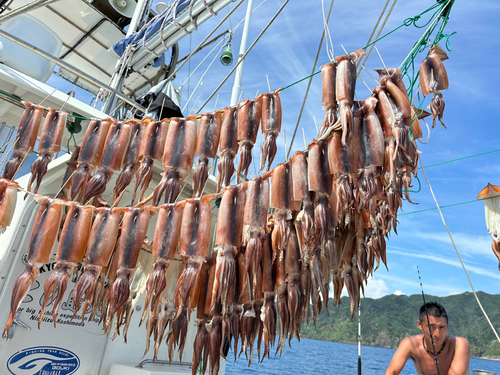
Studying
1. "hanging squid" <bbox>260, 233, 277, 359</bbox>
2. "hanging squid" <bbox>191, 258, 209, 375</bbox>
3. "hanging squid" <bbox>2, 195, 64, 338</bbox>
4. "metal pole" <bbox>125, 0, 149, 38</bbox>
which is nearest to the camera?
"hanging squid" <bbox>260, 233, 277, 359</bbox>

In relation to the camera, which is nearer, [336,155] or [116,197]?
[336,155]

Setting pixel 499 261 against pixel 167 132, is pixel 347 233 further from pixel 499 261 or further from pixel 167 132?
Answer: pixel 167 132

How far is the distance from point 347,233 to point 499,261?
1.42m

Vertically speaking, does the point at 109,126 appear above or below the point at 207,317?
above

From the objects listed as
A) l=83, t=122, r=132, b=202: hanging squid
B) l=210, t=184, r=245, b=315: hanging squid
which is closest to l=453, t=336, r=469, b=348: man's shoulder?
l=210, t=184, r=245, b=315: hanging squid

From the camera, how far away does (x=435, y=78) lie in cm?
268

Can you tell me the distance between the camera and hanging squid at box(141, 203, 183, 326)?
9.05 feet

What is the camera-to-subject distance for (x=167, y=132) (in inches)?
147

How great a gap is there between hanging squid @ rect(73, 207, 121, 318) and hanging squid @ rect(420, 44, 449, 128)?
2.89m

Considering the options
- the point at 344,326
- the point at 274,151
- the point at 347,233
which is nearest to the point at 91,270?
the point at 274,151

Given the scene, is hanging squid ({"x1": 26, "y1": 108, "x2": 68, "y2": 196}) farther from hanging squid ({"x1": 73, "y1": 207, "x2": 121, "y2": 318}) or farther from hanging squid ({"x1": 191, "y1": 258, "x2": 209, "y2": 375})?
hanging squid ({"x1": 191, "y1": 258, "x2": 209, "y2": 375})

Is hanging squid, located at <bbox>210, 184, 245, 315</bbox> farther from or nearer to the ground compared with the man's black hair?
farther from the ground

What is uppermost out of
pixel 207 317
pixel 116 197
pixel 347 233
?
pixel 116 197

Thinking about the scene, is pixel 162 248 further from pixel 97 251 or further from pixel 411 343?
pixel 411 343
